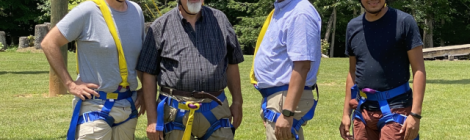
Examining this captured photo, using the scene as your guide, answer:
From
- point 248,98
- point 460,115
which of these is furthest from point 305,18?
point 248,98

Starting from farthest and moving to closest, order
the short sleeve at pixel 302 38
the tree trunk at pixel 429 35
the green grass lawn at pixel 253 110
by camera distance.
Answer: the tree trunk at pixel 429 35, the green grass lawn at pixel 253 110, the short sleeve at pixel 302 38

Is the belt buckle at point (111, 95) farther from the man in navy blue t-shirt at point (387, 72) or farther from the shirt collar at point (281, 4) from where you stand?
the man in navy blue t-shirt at point (387, 72)

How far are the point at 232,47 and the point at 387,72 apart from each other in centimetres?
122

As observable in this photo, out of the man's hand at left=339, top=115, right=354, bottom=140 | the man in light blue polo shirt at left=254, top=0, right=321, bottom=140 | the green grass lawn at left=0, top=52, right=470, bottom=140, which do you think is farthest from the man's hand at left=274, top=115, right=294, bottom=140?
the green grass lawn at left=0, top=52, right=470, bottom=140

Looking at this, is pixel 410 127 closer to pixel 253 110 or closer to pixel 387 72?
A: pixel 387 72

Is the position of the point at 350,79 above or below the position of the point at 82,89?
above

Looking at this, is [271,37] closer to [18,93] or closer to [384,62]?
[384,62]

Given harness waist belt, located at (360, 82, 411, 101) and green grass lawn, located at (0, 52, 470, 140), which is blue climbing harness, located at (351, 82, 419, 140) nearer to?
harness waist belt, located at (360, 82, 411, 101)

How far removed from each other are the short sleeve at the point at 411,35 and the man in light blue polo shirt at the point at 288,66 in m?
0.65

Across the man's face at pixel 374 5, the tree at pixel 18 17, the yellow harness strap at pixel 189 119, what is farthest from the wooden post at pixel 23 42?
the man's face at pixel 374 5

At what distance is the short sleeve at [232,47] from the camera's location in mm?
4492

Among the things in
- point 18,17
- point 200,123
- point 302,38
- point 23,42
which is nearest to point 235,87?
point 200,123

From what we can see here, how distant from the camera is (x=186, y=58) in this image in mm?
4246

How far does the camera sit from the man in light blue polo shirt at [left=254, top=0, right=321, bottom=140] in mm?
4117
